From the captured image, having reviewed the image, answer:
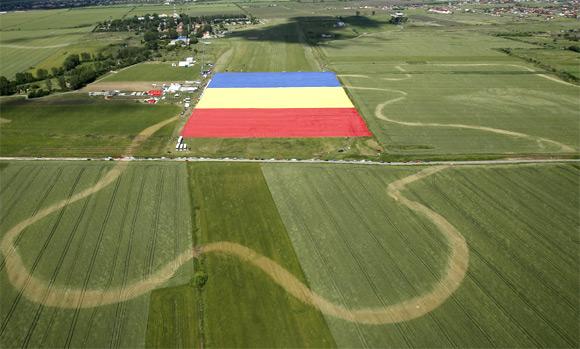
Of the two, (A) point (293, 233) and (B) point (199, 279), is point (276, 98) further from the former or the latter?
(B) point (199, 279)

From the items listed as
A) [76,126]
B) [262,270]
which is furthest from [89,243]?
[76,126]

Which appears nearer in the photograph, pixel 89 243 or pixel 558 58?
pixel 89 243

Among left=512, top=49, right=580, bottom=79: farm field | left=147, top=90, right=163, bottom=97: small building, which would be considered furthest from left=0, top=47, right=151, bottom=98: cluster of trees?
left=512, top=49, right=580, bottom=79: farm field

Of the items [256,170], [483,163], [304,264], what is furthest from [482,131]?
[304,264]

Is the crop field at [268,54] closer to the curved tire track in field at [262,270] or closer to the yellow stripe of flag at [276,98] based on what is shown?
the yellow stripe of flag at [276,98]

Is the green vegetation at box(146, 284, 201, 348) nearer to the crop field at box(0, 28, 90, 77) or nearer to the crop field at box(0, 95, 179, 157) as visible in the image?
the crop field at box(0, 95, 179, 157)

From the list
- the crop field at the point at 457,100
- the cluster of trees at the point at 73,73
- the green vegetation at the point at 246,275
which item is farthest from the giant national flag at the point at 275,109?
the cluster of trees at the point at 73,73
